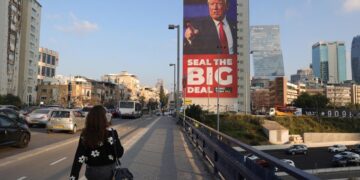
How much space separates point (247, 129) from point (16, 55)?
231 ft

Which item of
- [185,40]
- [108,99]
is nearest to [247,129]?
[185,40]

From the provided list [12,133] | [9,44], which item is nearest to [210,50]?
[9,44]

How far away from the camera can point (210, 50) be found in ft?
357

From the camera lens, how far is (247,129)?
73625 millimetres

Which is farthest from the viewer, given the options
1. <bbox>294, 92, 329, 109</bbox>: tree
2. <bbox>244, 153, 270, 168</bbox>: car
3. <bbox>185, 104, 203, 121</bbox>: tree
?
<bbox>294, 92, 329, 109</bbox>: tree

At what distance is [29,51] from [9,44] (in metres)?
14.9

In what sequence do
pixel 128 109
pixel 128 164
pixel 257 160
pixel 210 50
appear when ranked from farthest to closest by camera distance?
pixel 210 50 → pixel 128 109 → pixel 128 164 → pixel 257 160

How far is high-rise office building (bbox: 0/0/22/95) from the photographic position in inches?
4094

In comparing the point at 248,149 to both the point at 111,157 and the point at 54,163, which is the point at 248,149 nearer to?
the point at 111,157

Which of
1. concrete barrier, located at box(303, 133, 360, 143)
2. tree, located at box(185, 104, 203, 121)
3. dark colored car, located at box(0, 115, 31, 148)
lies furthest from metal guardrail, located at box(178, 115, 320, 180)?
concrete barrier, located at box(303, 133, 360, 143)

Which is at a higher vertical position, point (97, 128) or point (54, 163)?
point (97, 128)

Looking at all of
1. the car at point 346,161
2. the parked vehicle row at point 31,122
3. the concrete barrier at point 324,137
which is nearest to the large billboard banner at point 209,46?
the concrete barrier at point 324,137

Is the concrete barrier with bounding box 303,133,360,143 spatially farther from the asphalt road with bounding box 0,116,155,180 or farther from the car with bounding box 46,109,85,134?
the asphalt road with bounding box 0,116,155,180

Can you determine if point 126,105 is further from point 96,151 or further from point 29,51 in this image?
point 29,51
